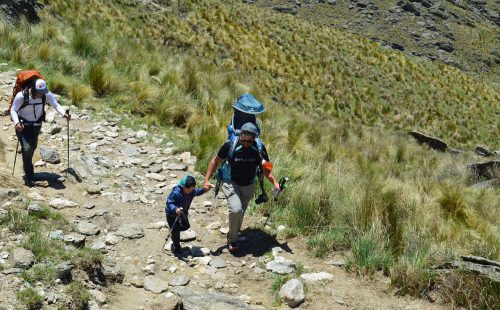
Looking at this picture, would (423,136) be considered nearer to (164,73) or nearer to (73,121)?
(164,73)

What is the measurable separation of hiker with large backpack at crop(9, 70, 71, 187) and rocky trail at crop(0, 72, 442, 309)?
0.38 meters

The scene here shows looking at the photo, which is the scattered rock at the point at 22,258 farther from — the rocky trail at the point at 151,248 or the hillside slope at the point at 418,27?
the hillside slope at the point at 418,27

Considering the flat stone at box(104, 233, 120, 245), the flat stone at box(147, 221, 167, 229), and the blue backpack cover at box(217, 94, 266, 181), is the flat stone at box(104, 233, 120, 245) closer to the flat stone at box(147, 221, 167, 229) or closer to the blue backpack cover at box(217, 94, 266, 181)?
the flat stone at box(147, 221, 167, 229)

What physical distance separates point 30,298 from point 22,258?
24.0 inches

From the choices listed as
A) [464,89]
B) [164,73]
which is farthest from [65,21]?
[464,89]

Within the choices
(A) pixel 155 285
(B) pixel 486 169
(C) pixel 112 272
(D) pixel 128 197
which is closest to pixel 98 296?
(C) pixel 112 272

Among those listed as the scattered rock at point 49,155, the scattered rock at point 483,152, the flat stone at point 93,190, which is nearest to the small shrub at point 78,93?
the scattered rock at point 49,155

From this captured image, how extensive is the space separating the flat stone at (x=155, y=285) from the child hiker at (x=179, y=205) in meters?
0.63

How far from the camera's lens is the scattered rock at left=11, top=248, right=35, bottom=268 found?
4.38 metres

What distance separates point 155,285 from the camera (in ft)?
16.7

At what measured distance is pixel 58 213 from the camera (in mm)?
5820

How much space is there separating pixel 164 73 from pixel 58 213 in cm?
721

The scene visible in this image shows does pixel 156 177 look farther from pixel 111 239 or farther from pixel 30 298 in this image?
pixel 30 298

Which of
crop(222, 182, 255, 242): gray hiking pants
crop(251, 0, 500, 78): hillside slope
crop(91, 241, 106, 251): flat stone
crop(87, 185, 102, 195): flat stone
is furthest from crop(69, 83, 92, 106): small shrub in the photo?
crop(251, 0, 500, 78): hillside slope
